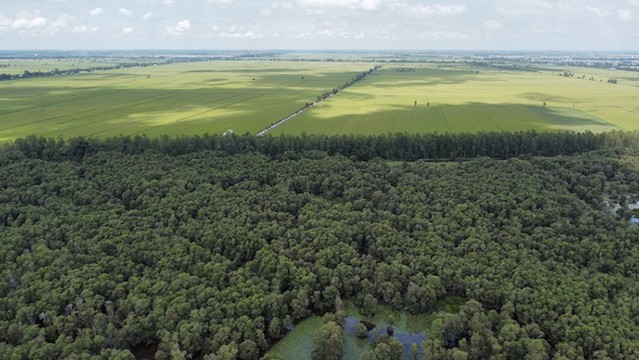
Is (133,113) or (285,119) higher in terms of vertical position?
(133,113)

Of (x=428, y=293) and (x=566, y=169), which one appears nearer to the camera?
(x=428, y=293)

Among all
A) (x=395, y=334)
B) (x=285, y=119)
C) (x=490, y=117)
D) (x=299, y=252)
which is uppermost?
(x=490, y=117)

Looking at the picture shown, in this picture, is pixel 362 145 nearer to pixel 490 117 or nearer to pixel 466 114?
pixel 466 114

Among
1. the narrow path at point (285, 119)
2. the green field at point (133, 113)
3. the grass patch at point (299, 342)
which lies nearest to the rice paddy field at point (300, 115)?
the green field at point (133, 113)

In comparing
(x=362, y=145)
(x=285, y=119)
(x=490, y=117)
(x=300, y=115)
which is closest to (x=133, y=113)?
(x=285, y=119)

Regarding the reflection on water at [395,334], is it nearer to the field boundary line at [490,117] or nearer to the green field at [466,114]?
the green field at [466,114]

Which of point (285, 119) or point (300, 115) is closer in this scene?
point (285, 119)

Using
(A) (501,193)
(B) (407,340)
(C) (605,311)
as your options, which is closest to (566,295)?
(C) (605,311)

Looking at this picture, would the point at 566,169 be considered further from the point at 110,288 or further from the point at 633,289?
the point at 110,288
